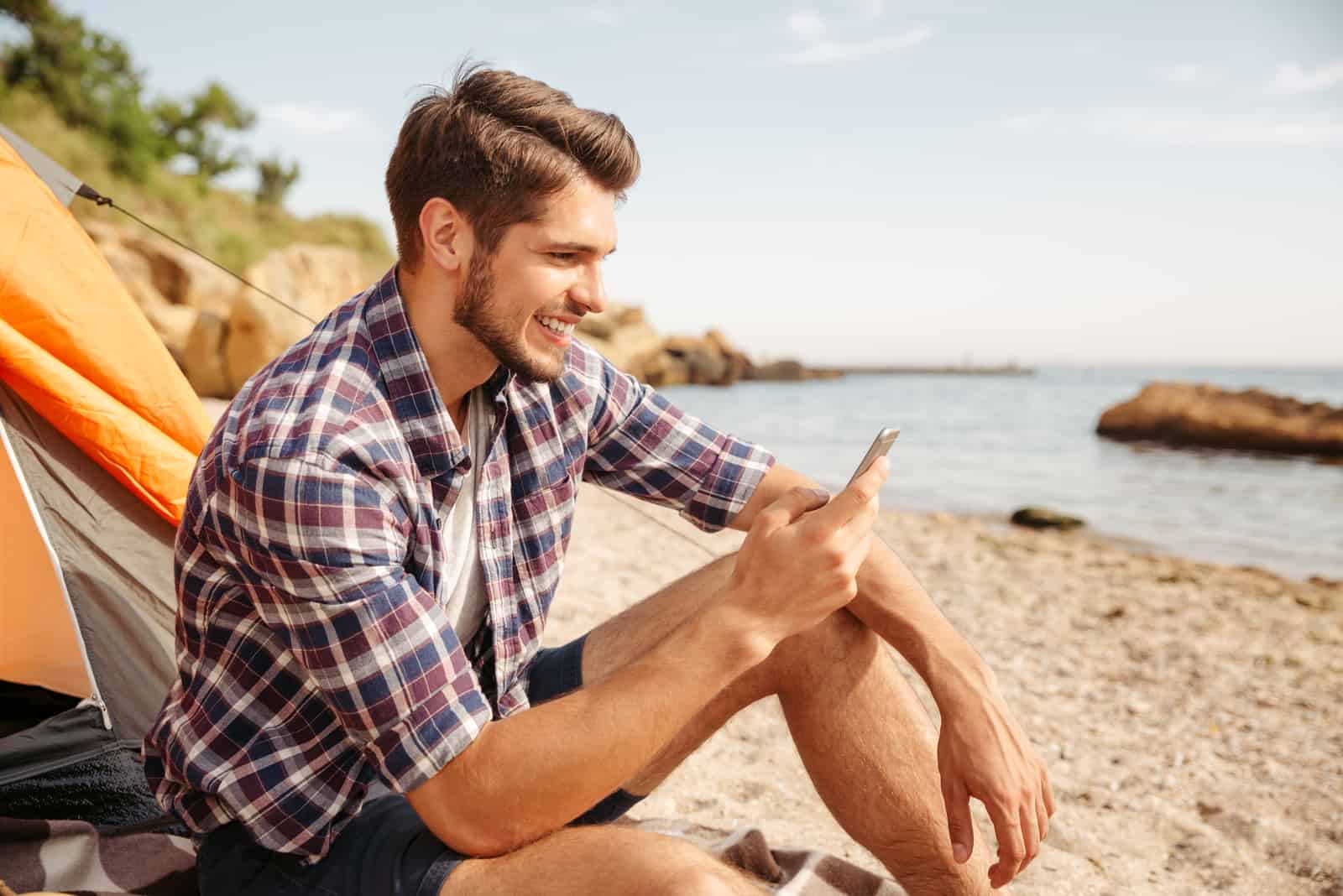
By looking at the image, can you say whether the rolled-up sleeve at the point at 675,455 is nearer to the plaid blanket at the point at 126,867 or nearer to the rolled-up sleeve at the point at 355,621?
the plaid blanket at the point at 126,867

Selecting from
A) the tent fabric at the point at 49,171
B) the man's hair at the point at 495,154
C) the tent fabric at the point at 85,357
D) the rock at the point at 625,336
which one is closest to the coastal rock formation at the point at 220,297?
the tent fabric at the point at 49,171

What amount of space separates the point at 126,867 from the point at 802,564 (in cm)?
174

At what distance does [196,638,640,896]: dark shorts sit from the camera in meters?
1.61

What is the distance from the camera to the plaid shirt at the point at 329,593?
1.53 metres

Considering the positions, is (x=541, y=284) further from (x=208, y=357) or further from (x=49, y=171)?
(x=208, y=357)

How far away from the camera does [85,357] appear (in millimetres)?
2791

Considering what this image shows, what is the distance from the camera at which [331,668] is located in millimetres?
1540

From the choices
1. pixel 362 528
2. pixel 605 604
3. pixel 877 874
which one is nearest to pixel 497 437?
pixel 362 528

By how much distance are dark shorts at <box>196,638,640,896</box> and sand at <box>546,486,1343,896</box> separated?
152cm

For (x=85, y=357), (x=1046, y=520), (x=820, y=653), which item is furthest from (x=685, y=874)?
(x=1046, y=520)

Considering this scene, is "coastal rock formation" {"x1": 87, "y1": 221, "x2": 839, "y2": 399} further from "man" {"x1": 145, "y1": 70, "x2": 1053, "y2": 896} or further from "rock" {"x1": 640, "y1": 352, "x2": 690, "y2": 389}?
"rock" {"x1": 640, "y1": 352, "x2": 690, "y2": 389}

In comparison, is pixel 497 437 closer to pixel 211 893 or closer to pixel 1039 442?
pixel 211 893

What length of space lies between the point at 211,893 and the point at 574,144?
1521 millimetres

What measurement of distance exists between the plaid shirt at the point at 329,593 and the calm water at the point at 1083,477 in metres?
9.61
